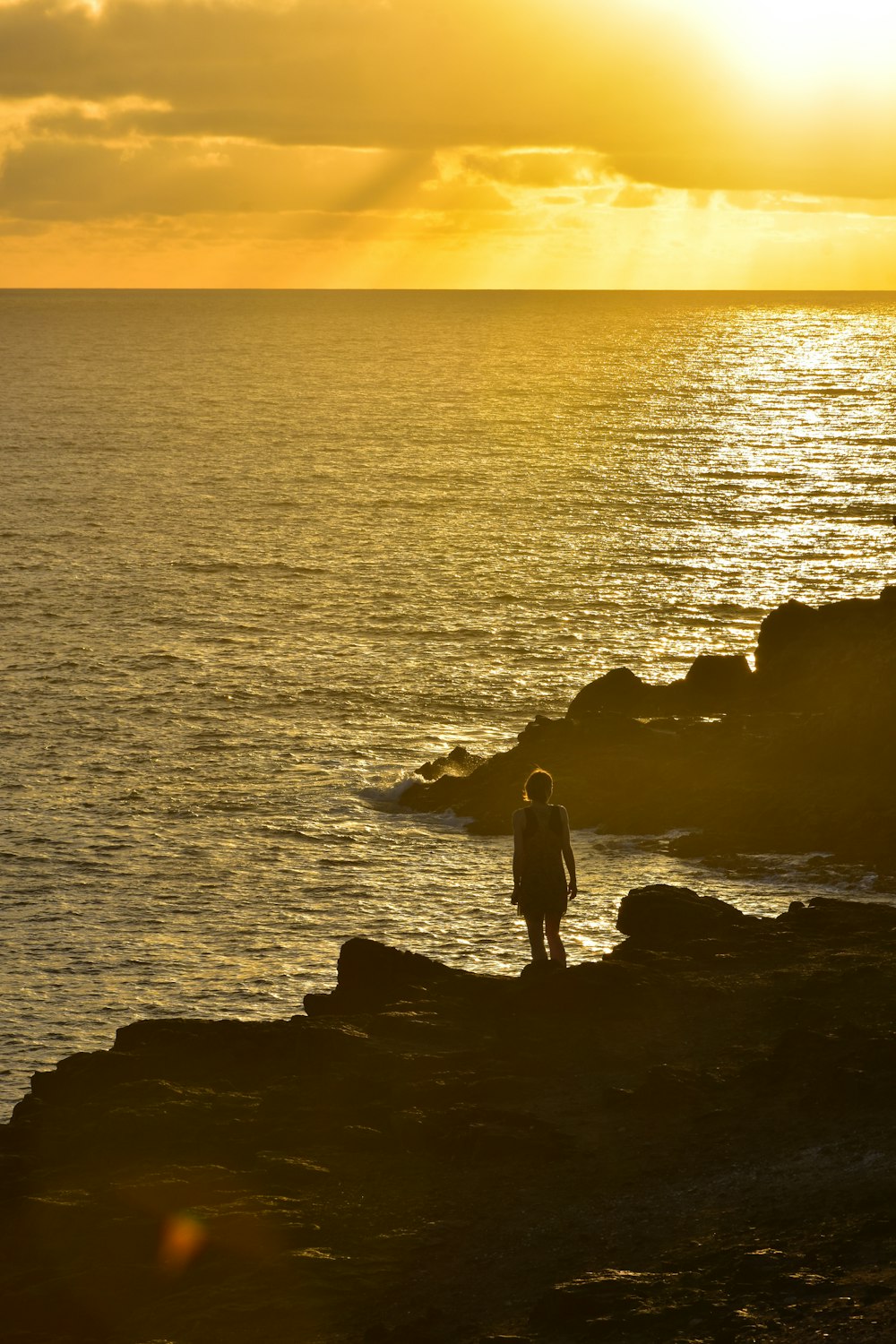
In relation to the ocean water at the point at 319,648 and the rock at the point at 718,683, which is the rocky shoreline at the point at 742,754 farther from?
the ocean water at the point at 319,648

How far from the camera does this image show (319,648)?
48.5 m

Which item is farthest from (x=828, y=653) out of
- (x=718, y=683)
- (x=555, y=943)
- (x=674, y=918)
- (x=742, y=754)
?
(x=555, y=943)

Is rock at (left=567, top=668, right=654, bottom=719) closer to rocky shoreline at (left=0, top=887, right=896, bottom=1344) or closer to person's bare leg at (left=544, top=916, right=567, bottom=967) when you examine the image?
rocky shoreline at (left=0, top=887, right=896, bottom=1344)

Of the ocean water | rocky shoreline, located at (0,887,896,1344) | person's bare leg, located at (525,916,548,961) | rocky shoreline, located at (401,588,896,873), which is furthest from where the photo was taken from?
rocky shoreline, located at (401,588,896,873)

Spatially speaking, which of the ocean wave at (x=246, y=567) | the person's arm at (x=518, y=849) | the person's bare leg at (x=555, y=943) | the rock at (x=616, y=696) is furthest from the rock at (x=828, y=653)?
the ocean wave at (x=246, y=567)

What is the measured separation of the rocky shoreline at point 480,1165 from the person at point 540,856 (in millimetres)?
805

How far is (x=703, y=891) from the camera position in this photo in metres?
26.3

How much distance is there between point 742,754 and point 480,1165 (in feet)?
63.8

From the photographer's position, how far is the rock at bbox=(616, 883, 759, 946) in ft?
62.3

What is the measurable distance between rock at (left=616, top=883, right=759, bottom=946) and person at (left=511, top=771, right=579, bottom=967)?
306 centimetres

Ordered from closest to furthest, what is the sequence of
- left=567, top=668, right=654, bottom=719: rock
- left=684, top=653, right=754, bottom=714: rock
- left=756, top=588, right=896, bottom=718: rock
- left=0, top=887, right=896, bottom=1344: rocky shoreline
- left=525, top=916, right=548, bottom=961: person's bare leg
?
left=0, top=887, right=896, bottom=1344: rocky shoreline → left=525, top=916, right=548, bottom=961: person's bare leg → left=756, top=588, right=896, bottom=718: rock → left=567, top=668, right=654, bottom=719: rock → left=684, top=653, right=754, bottom=714: rock

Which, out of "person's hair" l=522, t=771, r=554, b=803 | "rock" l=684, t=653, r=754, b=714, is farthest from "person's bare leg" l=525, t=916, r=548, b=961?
"rock" l=684, t=653, r=754, b=714

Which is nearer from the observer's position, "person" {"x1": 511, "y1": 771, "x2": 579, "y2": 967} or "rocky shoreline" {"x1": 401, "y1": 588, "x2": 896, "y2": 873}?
"person" {"x1": 511, "y1": 771, "x2": 579, "y2": 967}

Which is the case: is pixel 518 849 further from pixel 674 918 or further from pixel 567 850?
pixel 674 918
